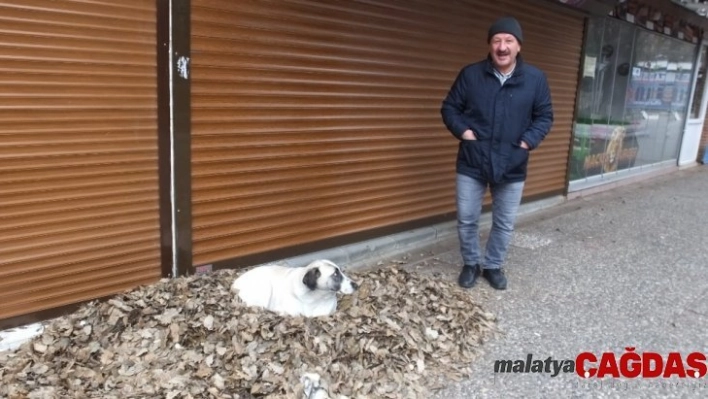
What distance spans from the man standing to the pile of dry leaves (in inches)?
44.8

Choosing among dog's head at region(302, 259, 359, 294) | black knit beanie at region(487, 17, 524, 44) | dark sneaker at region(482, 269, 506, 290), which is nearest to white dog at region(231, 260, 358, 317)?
dog's head at region(302, 259, 359, 294)

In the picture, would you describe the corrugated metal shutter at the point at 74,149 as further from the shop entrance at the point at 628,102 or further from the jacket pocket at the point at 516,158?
the shop entrance at the point at 628,102

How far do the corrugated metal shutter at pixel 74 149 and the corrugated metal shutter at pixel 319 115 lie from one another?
38 centimetres

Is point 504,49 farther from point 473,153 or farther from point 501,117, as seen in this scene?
point 473,153

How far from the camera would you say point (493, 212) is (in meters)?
4.52

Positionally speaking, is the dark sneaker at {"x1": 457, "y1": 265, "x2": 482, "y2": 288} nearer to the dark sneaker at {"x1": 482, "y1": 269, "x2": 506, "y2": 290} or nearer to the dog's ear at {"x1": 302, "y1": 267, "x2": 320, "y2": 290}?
the dark sneaker at {"x1": 482, "y1": 269, "x2": 506, "y2": 290}

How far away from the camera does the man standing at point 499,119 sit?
162 inches

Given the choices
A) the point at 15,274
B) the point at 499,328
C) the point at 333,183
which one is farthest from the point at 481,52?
the point at 15,274

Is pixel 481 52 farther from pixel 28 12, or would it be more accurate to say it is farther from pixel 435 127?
pixel 28 12

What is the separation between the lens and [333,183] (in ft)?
15.8

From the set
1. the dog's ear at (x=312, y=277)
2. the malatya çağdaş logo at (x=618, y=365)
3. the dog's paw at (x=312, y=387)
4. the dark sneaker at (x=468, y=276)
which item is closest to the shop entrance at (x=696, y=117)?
the dark sneaker at (x=468, y=276)

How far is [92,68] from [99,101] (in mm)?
192

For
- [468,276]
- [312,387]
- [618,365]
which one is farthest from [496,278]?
[312,387]

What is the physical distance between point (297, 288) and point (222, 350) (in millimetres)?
575
